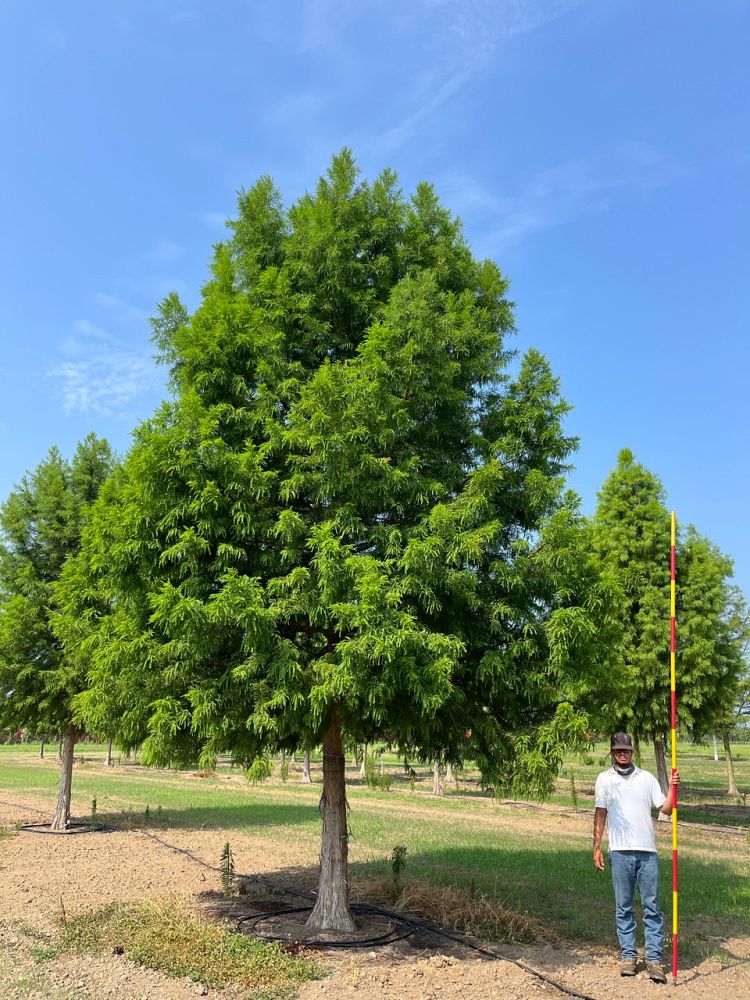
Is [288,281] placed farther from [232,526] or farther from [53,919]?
[53,919]

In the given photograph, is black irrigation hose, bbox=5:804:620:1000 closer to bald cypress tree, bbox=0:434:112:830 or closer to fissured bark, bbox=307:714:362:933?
fissured bark, bbox=307:714:362:933

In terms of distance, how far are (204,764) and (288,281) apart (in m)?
5.62

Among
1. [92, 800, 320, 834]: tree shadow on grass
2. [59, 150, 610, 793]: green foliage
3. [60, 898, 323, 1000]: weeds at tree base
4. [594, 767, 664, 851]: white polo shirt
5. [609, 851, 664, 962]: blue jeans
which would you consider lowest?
[92, 800, 320, 834]: tree shadow on grass

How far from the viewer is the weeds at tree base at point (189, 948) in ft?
21.5

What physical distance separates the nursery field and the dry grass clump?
0.03m

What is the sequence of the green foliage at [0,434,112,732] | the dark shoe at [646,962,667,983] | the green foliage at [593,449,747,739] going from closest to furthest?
the dark shoe at [646,962,667,983] < the green foliage at [0,434,112,732] < the green foliage at [593,449,747,739]

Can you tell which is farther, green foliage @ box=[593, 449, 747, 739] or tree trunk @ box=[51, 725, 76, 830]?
green foliage @ box=[593, 449, 747, 739]

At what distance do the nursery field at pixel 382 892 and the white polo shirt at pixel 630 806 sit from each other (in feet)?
1.30

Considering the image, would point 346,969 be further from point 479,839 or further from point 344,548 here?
point 479,839

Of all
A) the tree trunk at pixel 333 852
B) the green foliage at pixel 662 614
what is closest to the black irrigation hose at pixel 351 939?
the tree trunk at pixel 333 852

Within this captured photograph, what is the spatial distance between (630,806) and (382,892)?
4.25 metres

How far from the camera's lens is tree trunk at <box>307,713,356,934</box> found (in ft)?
27.5

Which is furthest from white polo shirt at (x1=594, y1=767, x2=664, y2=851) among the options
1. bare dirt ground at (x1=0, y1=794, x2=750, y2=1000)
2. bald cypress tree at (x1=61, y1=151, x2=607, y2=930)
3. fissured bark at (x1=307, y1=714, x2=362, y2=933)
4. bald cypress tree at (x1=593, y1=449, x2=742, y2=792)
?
bald cypress tree at (x1=593, y1=449, x2=742, y2=792)

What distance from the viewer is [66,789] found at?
55.5ft
